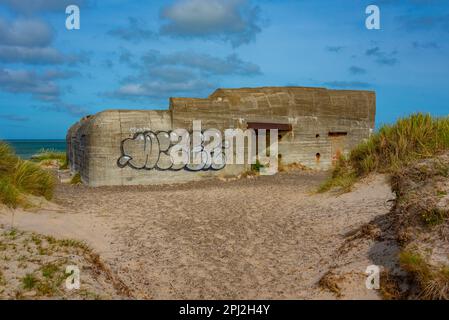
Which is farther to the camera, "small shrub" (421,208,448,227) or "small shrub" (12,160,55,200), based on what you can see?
"small shrub" (12,160,55,200)

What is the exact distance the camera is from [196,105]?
47.3 ft

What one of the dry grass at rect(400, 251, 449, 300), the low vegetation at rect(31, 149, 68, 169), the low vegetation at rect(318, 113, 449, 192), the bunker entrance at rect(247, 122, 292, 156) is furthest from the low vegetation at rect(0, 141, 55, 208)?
the low vegetation at rect(31, 149, 68, 169)

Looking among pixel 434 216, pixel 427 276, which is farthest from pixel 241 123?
pixel 427 276

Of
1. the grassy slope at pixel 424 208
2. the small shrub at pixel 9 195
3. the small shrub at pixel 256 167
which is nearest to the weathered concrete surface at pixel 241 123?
the small shrub at pixel 256 167

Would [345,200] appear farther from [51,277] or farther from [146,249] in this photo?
[51,277]

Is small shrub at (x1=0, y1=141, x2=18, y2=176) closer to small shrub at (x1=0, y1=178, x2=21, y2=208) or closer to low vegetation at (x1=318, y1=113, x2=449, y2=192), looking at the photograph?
small shrub at (x1=0, y1=178, x2=21, y2=208)

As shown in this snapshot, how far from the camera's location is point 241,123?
15.5 meters

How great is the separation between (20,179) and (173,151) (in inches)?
223

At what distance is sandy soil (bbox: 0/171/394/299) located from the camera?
5121 mm

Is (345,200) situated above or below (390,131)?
below

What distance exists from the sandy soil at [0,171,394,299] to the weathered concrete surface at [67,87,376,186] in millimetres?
1699

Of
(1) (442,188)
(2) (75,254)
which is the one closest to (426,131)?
(1) (442,188)
